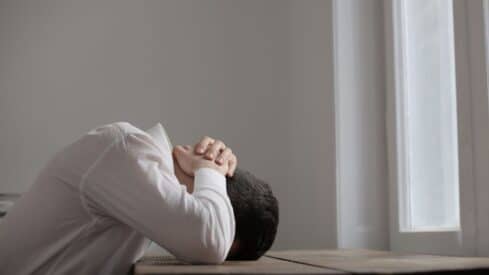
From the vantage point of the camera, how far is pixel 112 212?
1391mm

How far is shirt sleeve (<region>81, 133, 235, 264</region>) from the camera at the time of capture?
4.35ft

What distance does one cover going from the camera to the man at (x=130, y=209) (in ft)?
4.38

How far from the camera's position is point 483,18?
1766 mm

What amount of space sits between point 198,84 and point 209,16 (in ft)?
0.90

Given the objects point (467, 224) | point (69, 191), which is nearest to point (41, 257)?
point (69, 191)

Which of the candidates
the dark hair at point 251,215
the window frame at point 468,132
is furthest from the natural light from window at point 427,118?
the dark hair at point 251,215

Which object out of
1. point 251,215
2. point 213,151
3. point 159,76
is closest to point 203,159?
point 213,151

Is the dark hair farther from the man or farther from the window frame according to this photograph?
the window frame

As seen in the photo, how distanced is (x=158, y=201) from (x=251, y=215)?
0.82 feet

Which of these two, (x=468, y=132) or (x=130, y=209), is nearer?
(x=130, y=209)

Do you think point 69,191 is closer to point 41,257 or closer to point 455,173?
point 41,257

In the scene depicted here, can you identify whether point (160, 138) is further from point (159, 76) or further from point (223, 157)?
point (159, 76)

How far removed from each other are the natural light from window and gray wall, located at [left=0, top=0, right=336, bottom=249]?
1.71 ft

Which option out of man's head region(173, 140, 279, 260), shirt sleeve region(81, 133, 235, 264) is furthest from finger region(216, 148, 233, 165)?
shirt sleeve region(81, 133, 235, 264)
